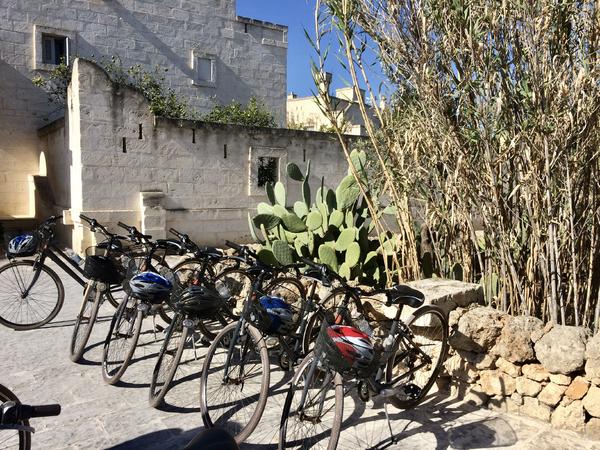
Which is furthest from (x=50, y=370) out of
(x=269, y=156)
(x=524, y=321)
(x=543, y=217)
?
(x=269, y=156)

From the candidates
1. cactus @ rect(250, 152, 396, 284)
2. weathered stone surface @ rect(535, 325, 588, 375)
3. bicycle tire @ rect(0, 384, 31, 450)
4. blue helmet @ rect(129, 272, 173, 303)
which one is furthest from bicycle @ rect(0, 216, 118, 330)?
weathered stone surface @ rect(535, 325, 588, 375)

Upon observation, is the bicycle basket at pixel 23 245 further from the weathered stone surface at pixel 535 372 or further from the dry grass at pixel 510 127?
the weathered stone surface at pixel 535 372

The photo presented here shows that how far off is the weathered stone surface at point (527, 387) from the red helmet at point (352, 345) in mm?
1132

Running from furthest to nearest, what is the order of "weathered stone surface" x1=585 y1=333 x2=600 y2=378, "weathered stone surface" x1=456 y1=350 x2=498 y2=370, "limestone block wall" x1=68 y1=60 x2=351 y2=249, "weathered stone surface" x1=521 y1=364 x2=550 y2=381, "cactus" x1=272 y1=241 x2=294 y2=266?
1. "limestone block wall" x1=68 y1=60 x2=351 y2=249
2. "cactus" x1=272 y1=241 x2=294 y2=266
3. "weathered stone surface" x1=456 y1=350 x2=498 y2=370
4. "weathered stone surface" x1=521 y1=364 x2=550 y2=381
5. "weathered stone surface" x1=585 y1=333 x2=600 y2=378

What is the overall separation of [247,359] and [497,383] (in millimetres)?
1537

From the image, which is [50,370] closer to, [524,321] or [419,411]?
[419,411]

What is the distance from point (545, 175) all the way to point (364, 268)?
2106 millimetres

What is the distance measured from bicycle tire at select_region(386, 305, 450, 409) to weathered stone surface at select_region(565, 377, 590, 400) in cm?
75

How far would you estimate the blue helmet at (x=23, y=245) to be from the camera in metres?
4.83

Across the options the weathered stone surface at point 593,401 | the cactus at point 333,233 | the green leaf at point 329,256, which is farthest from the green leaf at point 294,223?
the weathered stone surface at point 593,401

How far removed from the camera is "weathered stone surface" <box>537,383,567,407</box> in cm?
309

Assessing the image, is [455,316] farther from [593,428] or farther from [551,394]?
[593,428]

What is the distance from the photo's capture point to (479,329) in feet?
11.0

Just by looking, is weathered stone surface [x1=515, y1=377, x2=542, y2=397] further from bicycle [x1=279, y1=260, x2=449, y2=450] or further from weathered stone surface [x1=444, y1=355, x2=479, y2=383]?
bicycle [x1=279, y1=260, x2=449, y2=450]
